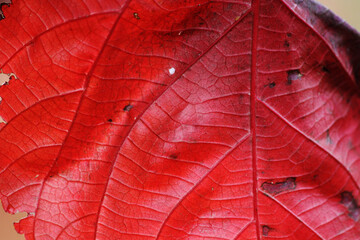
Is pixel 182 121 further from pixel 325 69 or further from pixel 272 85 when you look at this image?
pixel 325 69

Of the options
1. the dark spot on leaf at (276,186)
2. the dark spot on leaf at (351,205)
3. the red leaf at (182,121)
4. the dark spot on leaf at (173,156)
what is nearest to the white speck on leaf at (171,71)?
the red leaf at (182,121)

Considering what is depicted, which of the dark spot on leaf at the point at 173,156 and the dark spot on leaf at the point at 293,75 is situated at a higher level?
the dark spot on leaf at the point at 293,75

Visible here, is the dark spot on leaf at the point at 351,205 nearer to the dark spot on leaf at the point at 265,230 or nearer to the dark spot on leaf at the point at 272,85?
the dark spot on leaf at the point at 265,230

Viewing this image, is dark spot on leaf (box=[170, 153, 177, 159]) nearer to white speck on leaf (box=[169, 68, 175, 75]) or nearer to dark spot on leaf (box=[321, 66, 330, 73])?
white speck on leaf (box=[169, 68, 175, 75])

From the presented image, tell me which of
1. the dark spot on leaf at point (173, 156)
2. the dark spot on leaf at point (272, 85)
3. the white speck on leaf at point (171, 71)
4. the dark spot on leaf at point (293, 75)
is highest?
the dark spot on leaf at point (293, 75)

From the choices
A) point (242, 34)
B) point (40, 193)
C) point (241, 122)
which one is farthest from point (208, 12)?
point (40, 193)

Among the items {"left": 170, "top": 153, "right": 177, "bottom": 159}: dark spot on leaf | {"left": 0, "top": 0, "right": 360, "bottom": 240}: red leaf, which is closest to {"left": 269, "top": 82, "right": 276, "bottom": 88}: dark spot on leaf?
{"left": 0, "top": 0, "right": 360, "bottom": 240}: red leaf

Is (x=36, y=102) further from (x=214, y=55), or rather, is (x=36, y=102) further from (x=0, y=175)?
(x=214, y=55)

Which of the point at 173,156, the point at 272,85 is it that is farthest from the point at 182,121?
the point at 272,85
